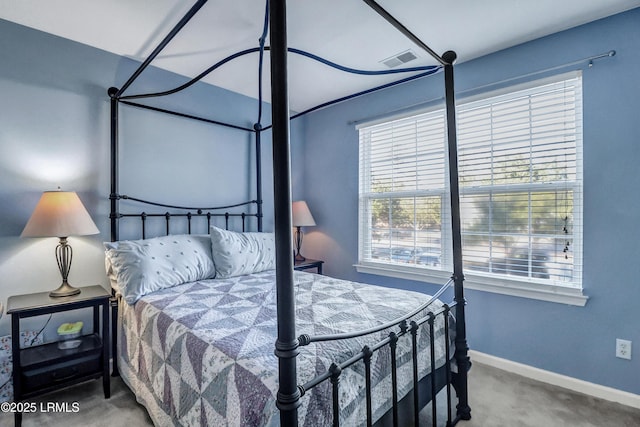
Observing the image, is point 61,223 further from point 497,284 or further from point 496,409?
point 497,284

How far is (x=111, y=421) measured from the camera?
5.82ft

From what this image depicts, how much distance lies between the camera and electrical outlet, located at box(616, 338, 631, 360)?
1.92 meters

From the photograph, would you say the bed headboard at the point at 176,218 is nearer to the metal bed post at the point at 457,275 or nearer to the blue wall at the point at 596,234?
the metal bed post at the point at 457,275

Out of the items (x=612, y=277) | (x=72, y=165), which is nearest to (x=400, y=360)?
(x=612, y=277)

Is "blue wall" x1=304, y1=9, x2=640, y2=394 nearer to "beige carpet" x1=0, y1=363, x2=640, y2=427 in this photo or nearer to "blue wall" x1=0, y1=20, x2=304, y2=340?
"beige carpet" x1=0, y1=363, x2=640, y2=427

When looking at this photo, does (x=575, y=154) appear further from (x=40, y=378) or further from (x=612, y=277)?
(x=40, y=378)

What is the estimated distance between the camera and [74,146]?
2.27 meters

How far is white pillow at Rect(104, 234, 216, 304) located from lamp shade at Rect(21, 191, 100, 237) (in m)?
0.24

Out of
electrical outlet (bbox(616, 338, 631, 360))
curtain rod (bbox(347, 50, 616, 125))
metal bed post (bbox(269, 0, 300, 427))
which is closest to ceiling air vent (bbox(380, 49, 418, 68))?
curtain rod (bbox(347, 50, 616, 125))

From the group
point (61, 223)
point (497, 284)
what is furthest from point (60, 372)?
point (497, 284)

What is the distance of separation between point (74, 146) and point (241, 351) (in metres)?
2.08

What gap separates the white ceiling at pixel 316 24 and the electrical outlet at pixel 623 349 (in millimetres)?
2026

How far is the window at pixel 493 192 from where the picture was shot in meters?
2.15

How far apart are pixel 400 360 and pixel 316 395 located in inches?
20.4
